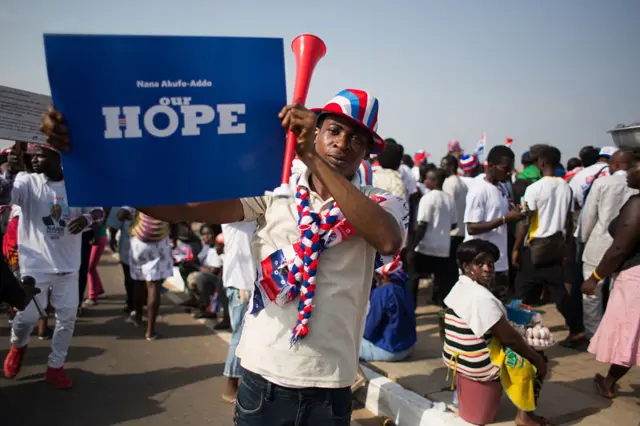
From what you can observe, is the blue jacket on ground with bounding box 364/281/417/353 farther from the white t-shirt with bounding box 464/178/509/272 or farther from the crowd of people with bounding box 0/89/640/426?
the white t-shirt with bounding box 464/178/509/272

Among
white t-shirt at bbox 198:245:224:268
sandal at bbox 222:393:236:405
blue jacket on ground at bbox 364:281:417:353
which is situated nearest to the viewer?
sandal at bbox 222:393:236:405

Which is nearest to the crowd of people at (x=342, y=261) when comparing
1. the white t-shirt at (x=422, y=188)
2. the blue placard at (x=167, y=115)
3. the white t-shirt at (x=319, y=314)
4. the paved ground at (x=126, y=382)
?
the white t-shirt at (x=319, y=314)

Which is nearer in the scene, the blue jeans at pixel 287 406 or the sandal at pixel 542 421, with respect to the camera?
the blue jeans at pixel 287 406

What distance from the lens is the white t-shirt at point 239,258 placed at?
437cm

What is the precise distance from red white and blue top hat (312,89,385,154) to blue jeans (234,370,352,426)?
1.08 m

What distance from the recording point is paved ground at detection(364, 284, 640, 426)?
3993mm

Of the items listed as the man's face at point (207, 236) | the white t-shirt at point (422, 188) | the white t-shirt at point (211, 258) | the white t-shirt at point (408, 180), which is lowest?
the white t-shirt at point (211, 258)

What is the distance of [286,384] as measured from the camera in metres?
1.91

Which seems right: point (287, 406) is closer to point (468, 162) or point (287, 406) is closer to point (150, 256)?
point (150, 256)

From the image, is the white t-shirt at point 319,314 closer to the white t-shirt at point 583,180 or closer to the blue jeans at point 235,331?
the blue jeans at point 235,331

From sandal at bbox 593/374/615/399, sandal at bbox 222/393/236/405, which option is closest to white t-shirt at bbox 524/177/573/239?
sandal at bbox 593/374/615/399

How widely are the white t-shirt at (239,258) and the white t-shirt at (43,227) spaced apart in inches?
65.9

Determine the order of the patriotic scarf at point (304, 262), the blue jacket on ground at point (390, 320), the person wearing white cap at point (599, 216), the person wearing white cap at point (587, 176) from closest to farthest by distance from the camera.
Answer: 1. the patriotic scarf at point (304, 262)
2. the blue jacket on ground at point (390, 320)
3. the person wearing white cap at point (599, 216)
4. the person wearing white cap at point (587, 176)

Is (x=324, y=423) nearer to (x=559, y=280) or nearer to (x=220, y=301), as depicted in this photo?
(x=559, y=280)
